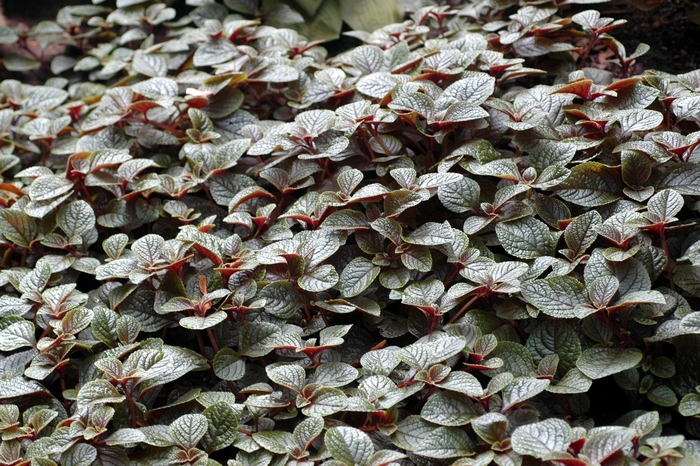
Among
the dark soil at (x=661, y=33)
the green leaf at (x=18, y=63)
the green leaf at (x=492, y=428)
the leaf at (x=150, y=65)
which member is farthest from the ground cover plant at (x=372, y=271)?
the green leaf at (x=18, y=63)

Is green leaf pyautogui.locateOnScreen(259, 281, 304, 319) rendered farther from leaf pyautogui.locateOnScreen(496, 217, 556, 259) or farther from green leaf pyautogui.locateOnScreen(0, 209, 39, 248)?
green leaf pyautogui.locateOnScreen(0, 209, 39, 248)

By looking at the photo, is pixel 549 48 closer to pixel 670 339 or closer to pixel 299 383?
pixel 670 339

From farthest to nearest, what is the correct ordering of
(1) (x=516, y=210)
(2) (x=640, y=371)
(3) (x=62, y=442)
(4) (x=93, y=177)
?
(4) (x=93, y=177) < (1) (x=516, y=210) < (2) (x=640, y=371) < (3) (x=62, y=442)

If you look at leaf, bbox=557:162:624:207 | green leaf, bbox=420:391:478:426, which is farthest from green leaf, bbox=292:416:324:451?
leaf, bbox=557:162:624:207

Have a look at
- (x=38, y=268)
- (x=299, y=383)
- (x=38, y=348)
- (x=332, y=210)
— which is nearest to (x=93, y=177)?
(x=38, y=268)

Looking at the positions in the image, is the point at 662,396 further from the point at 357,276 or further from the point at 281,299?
the point at 281,299

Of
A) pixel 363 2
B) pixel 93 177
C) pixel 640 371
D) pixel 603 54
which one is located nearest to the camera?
pixel 640 371

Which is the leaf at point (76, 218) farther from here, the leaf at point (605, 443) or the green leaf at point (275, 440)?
the leaf at point (605, 443)
